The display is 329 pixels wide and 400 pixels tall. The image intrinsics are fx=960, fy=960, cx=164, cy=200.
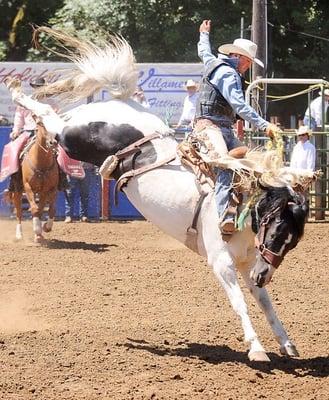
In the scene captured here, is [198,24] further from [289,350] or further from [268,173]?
[289,350]

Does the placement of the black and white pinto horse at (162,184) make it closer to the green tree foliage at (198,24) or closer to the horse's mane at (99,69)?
the horse's mane at (99,69)

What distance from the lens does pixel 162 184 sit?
22.4 feet

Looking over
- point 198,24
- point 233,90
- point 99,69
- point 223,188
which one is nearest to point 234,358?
point 223,188

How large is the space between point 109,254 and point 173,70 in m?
6.55

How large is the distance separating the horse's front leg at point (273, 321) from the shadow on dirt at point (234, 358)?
0.07 metres

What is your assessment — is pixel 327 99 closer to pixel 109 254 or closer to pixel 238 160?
pixel 109 254

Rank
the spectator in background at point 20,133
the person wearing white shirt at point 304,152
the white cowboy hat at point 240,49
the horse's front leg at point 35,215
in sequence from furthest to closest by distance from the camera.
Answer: the person wearing white shirt at point 304,152, the spectator in background at point 20,133, the horse's front leg at point 35,215, the white cowboy hat at point 240,49

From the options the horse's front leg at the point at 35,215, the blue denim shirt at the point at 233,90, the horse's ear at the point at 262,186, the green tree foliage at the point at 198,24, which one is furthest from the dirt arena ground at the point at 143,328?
the green tree foliage at the point at 198,24

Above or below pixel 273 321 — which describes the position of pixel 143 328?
below

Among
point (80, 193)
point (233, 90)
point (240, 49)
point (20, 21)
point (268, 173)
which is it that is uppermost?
point (20, 21)

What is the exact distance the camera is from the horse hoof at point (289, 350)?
6.52 m

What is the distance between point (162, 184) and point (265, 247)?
99 cm

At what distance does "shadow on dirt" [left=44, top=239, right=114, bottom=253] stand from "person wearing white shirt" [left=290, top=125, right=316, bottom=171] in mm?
3176

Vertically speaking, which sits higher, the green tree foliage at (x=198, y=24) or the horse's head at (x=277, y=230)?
the green tree foliage at (x=198, y=24)
